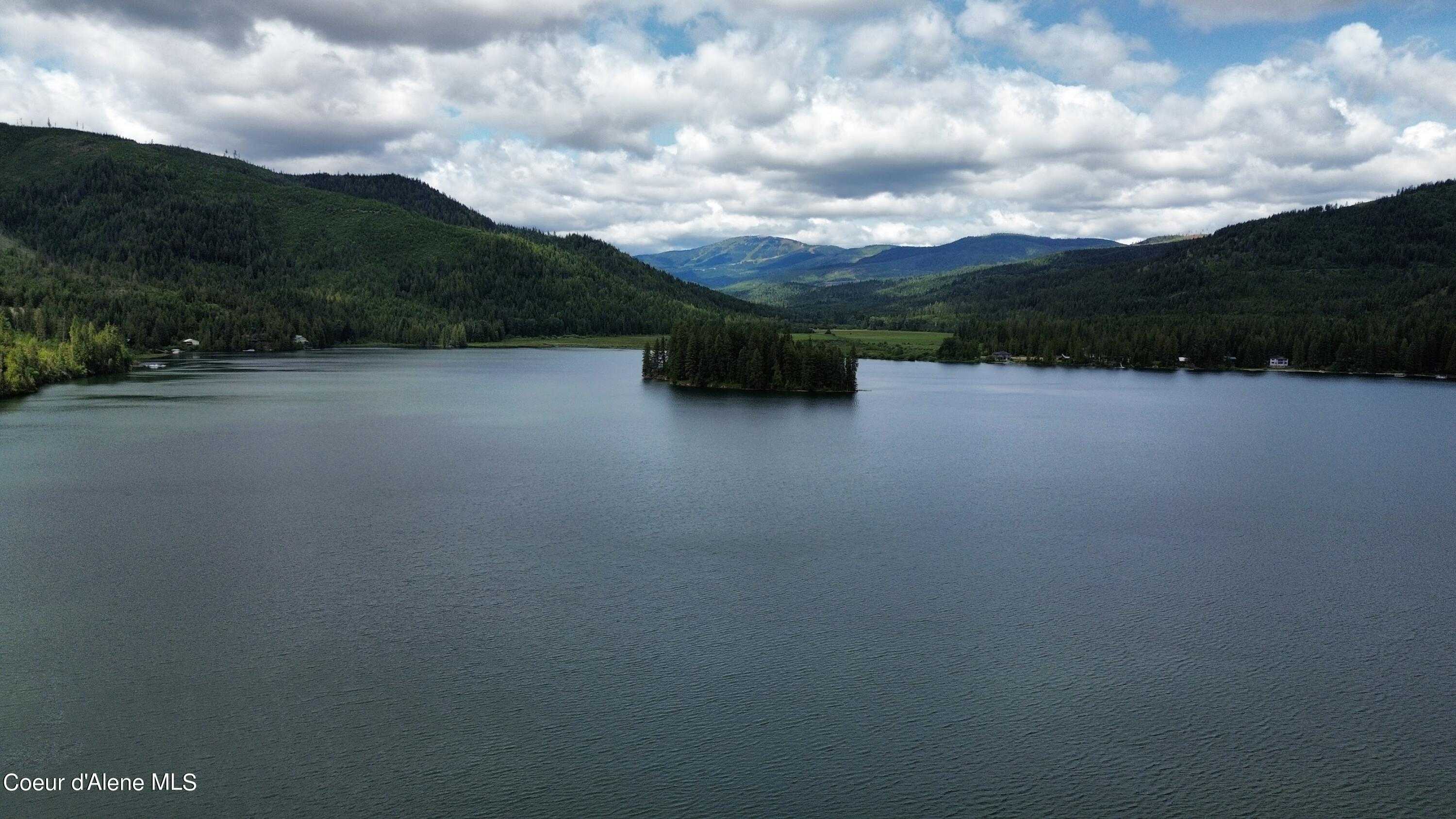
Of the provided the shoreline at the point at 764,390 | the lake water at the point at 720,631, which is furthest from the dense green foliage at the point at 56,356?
the shoreline at the point at 764,390

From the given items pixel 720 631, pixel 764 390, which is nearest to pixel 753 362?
pixel 764 390

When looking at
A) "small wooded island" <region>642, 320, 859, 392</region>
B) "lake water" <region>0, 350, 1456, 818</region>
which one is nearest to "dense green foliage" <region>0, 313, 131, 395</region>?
"lake water" <region>0, 350, 1456, 818</region>

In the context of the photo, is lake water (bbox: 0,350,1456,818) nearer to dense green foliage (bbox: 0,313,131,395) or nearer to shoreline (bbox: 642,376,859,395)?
dense green foliage (bbox: 0,313,131,395)

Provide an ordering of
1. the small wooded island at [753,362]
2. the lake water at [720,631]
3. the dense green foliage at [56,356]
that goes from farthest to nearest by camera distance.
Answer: the small wooded island at [753,362]
the dense green foliage at [56,356]
the lake water at [720,631]

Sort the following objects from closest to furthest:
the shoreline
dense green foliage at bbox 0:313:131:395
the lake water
→ the lake water, dense green foliage at bbox 0:313:131:395, the shoreline

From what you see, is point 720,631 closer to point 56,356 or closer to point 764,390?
point 764,390

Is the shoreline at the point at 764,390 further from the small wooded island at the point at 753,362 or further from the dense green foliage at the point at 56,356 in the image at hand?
the dense green foliage at the point at 56,356

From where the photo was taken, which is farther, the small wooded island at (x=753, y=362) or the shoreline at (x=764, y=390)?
the small wooded island at (x=753, y=362)
